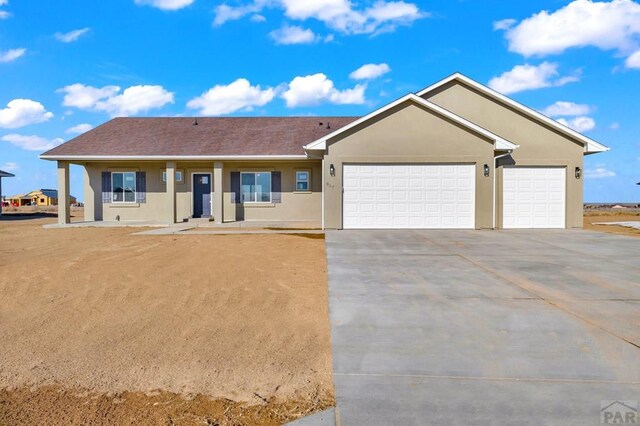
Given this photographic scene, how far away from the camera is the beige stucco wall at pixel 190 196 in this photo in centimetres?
2017

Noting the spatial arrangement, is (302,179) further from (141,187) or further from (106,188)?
(106,188)

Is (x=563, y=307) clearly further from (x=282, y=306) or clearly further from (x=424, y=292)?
(x=282, y=306)

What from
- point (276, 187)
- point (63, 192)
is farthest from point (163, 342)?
point (63, 192)

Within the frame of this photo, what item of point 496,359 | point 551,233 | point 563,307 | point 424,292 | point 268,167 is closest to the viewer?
point 496,359

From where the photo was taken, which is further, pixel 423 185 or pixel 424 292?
pixel 423 185

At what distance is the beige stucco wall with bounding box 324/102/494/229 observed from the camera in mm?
15586

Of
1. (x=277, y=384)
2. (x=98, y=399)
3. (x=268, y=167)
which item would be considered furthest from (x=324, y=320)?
(x=268, y=167)

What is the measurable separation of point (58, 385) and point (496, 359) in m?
4.17

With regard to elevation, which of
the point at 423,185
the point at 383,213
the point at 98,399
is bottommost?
the point at 98,399

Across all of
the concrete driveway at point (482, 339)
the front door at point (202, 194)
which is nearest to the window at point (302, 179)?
the front door at point (202, 194)

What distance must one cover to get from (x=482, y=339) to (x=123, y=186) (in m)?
19.9

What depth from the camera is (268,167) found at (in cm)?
2011

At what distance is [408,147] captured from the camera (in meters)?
15.6

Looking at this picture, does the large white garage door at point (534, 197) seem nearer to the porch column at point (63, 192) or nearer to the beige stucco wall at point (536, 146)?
the beige stucco wall at point (536, 146)
